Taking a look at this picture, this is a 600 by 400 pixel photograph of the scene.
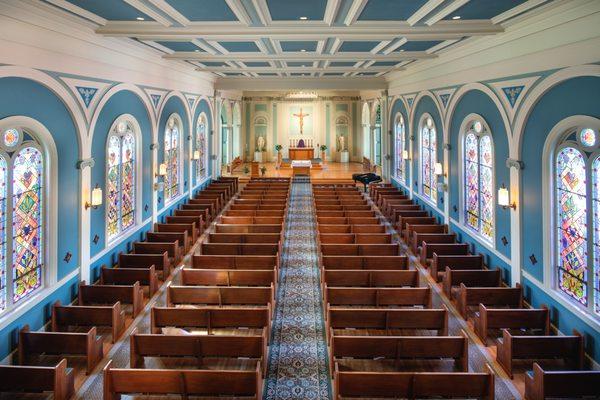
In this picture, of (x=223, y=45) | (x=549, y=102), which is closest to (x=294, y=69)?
(x=223, y=45)

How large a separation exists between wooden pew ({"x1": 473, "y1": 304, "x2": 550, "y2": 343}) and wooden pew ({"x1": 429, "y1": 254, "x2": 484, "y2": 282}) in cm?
318

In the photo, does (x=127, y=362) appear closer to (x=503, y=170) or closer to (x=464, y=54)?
(x=503, y=170)

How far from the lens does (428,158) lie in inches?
704

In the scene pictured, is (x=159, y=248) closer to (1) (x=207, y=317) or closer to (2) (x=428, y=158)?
(1) (x=207, y=317)

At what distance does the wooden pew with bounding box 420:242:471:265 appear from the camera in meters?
12.8

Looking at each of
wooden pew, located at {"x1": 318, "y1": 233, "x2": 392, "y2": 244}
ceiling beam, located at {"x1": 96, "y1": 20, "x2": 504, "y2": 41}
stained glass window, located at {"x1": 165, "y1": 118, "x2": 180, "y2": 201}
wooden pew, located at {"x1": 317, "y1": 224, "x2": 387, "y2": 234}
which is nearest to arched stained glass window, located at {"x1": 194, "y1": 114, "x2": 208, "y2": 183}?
stained glass window, located at {"x1": 165, "y1": 118, "x2": 180, "y2": 201}

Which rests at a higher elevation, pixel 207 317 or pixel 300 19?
pixel 300 19

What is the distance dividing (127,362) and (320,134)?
31283 mm

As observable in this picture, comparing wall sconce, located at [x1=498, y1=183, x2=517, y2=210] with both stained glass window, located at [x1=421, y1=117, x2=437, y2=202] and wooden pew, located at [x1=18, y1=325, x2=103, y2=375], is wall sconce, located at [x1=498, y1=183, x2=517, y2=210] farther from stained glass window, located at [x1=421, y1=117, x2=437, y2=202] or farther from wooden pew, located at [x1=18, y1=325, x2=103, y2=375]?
wooden pew, located at [x1=18, y1=325, x2=103, y2=375]

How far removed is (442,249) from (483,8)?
21.3 ft

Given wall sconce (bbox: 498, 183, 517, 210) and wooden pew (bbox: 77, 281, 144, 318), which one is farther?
wall sconce (bbox: 498, 183, 517, 210)

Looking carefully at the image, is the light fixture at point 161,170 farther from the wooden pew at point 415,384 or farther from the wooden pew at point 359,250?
the wooden pew at point 415,384

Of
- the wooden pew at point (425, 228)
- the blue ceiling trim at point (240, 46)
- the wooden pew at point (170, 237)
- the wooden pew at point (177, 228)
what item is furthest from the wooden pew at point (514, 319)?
the wooden pew at point (177, 228)

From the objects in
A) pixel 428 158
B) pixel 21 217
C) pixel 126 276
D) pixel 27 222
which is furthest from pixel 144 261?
pixel 428 158
